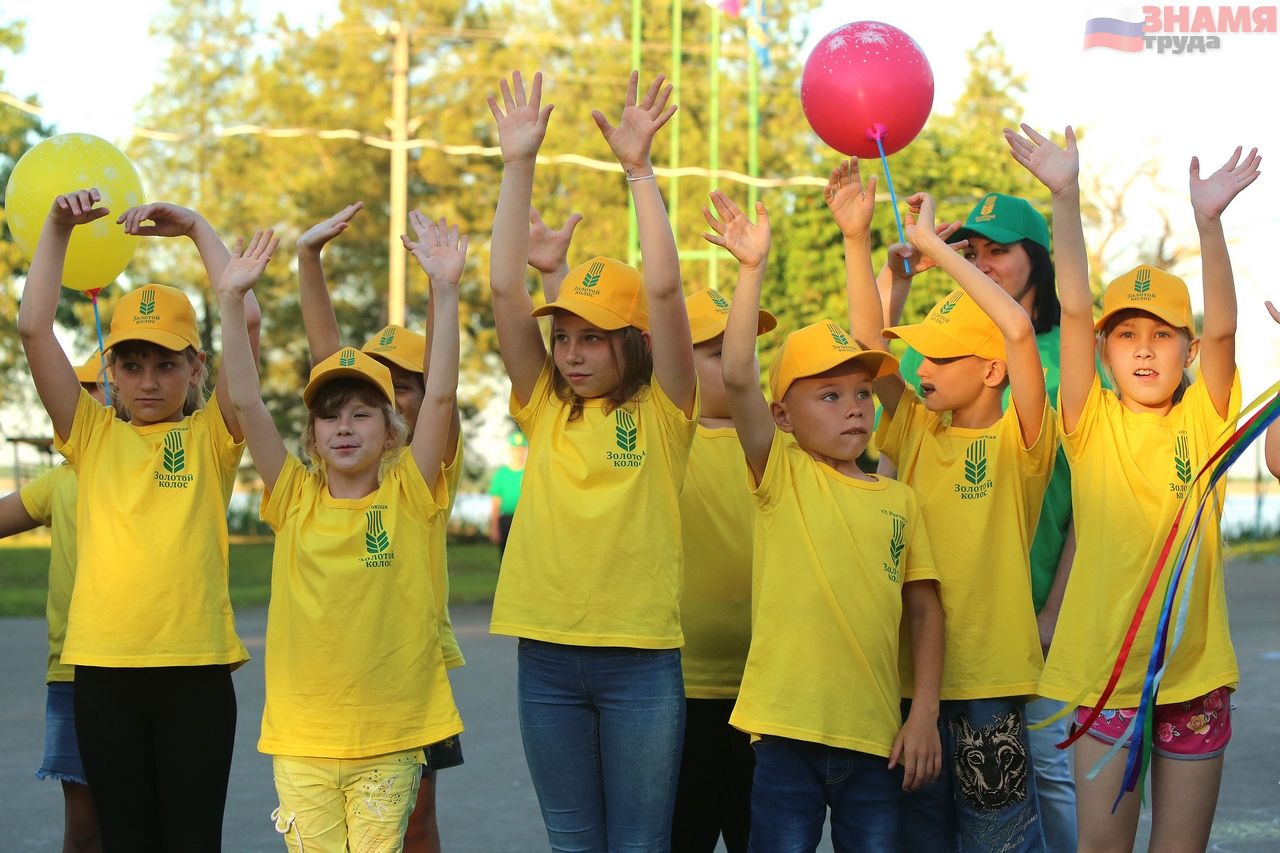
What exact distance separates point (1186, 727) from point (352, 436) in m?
2.28

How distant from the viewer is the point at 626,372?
402cm

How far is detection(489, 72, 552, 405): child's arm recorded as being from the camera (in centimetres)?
390

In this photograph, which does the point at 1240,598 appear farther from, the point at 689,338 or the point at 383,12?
the point at 383,12

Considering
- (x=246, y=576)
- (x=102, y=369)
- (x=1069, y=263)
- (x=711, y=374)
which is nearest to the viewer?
(x=1069, y=263)

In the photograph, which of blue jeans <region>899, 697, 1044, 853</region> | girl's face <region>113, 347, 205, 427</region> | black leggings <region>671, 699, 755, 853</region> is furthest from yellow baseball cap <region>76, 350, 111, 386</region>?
blue jeans <region>899, 697, 1044, 853</region>

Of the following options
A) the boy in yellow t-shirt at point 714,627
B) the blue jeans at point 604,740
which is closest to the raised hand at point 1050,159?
the boy in yellow t-shirt at point 714,627

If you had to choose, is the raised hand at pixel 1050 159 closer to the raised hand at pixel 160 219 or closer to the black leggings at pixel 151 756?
the raised hand at pixel 160 219

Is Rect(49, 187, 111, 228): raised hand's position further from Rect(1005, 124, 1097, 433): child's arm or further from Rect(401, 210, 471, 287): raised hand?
Rect(1005, 124, 1097, 433): child's arm

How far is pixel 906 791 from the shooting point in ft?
12.6

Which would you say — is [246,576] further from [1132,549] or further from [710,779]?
[1132,549]

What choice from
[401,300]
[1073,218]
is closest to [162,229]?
[1073,218]

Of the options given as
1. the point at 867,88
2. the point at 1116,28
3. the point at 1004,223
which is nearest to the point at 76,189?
the point at 867,88

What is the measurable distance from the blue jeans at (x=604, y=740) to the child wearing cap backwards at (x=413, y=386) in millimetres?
600

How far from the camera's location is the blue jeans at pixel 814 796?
3688 mm
